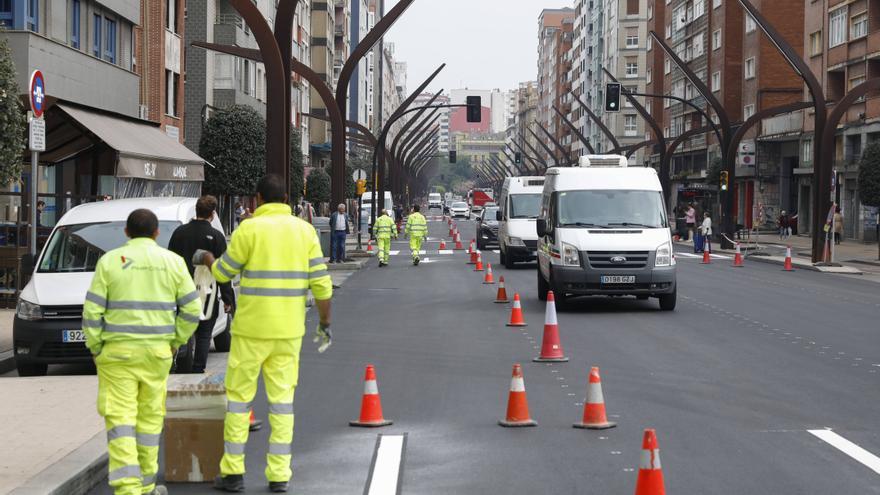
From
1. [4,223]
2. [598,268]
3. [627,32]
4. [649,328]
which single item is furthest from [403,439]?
[627,32]

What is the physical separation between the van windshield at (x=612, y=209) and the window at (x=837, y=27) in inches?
1624

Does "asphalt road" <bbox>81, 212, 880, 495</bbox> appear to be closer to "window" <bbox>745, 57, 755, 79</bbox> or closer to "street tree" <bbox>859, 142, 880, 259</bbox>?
"street tree" <bbox>859, 142, 880, 259</bbox>

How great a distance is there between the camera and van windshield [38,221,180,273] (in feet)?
44.5

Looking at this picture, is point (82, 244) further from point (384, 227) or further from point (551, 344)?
point (384, 227)

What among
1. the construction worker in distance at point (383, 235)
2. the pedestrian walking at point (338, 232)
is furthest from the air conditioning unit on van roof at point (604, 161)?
the construction worker in distance at point (383, 235)

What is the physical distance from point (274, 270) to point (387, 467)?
140cm

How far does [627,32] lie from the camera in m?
127

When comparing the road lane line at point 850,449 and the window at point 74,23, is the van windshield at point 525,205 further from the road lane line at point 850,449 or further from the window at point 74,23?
the road lane line at point 850,449

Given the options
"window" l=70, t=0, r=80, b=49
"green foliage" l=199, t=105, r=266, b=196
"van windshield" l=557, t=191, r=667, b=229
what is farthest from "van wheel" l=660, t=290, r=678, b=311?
"green foliage" l=199, t=105, r=266, b=196

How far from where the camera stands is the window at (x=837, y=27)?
196 ft

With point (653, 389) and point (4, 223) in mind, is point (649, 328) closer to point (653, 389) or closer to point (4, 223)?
point (653, 389)

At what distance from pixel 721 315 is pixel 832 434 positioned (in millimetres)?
10930

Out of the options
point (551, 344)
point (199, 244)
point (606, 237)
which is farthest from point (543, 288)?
point (199, 244)

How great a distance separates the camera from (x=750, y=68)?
256ft
